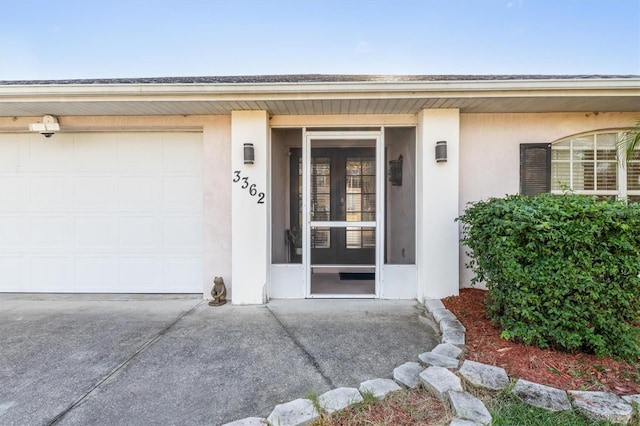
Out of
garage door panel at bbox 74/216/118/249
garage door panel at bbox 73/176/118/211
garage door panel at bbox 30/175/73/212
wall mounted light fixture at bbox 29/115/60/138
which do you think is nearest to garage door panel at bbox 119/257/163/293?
garage door panel at bbox 74/216/118/249

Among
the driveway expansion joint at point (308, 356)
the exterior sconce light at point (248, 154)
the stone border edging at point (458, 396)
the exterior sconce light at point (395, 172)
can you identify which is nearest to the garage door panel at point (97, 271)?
the exterior sconce light at point (248, 154)

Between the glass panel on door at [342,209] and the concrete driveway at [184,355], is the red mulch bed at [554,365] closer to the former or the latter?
the concrete driveway at [184,355]

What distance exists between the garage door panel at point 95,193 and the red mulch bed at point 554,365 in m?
5.09

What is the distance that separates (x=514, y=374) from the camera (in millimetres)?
2398

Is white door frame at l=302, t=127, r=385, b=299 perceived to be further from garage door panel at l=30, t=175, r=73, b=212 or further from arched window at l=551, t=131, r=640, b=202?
garage door panel at l=30, t=175, r=73, b=212

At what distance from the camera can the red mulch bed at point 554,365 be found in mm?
2309

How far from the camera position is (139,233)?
481 cm

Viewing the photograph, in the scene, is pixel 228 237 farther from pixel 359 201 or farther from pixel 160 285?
pixel 359 201

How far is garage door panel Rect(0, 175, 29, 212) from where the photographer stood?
480 cm

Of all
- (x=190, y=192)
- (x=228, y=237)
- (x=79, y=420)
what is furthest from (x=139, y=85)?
(x=79, y=420)

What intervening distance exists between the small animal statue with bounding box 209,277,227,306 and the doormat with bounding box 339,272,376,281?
1692mm

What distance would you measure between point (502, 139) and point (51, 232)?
6.80 m

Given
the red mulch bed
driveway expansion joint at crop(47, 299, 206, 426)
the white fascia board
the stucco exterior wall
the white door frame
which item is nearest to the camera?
driveway expansion joint at crop(47, 299, 206, 426)

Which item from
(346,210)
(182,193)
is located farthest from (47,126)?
(346,210)
